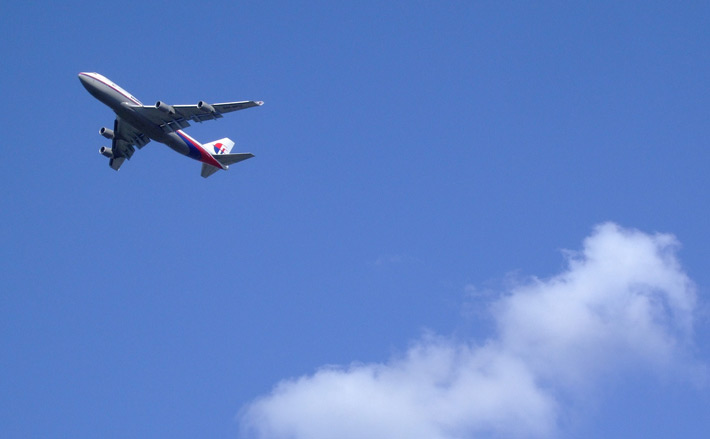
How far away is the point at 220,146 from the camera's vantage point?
357ft

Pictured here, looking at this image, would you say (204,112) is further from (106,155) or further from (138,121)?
(106,155)

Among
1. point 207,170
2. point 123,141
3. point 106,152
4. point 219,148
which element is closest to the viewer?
point 207,170

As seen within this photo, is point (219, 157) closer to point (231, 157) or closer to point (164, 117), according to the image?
point (231, 157)

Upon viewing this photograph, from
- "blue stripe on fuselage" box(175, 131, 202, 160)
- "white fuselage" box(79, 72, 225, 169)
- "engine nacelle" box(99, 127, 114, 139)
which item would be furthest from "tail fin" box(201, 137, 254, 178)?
"engine nacelle" box(99, 127, 114, 139)

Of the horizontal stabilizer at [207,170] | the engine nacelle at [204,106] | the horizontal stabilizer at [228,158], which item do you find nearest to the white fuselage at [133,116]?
the horizontal stabilizer at [228,158]

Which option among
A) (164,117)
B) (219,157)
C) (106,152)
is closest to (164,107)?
(164,117)

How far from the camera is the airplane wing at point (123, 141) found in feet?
330

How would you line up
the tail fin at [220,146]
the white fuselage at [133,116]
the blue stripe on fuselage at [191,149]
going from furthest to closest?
the tail fin at [220,146], the blue stripe on fuselage at [191,149], the white fuselage at [133,116]

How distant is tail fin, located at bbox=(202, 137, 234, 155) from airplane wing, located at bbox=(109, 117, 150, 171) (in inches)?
308

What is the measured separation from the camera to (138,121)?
92375 mm

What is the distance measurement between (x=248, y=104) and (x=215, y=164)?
42.3 ft

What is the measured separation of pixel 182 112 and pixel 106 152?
1742 cm

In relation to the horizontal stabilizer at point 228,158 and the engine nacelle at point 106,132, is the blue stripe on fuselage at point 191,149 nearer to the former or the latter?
the horizontal stabilizer at point 228,158

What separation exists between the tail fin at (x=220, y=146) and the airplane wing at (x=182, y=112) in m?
11.8
